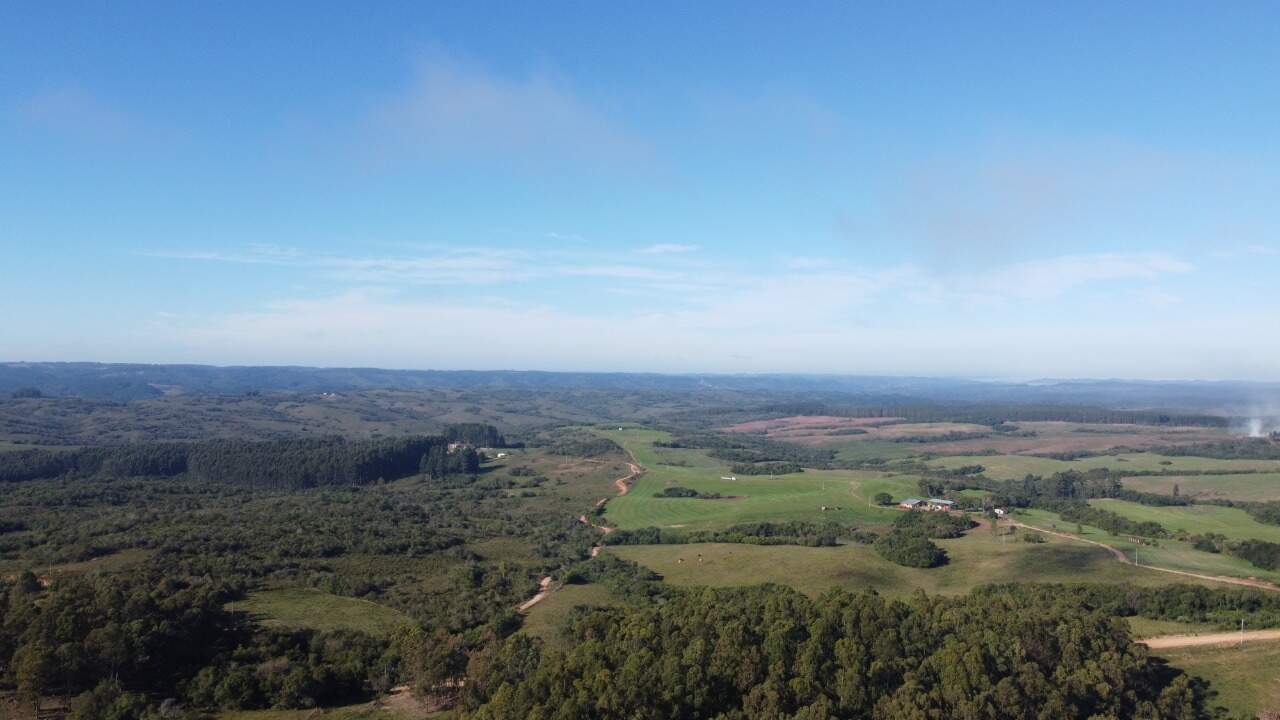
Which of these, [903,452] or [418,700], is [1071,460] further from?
[418,700]

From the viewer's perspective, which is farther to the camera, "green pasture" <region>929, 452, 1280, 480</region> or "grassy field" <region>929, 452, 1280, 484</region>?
"grassy field" <region>929, 452, 1280, 484</region>

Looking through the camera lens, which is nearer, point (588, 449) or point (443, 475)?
point (443, 475)

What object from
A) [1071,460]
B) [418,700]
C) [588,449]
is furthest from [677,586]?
[1071,460]

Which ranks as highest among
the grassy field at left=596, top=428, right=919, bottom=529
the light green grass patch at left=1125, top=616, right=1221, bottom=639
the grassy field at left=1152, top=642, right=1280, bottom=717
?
the grassy field at left=1152, top=642, right=1280, bottom=717

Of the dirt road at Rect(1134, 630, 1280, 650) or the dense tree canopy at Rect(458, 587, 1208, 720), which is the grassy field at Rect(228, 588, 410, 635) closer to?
the dense tree canopy at Rect(458, 587, 1208, 720)

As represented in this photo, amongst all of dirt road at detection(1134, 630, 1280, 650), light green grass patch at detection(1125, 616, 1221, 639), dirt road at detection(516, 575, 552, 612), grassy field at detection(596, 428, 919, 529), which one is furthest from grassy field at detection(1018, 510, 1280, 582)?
dirt road at detection(516, 575, 552, 612)

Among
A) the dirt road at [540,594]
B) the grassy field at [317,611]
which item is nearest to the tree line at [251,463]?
the dirt road at [540,594]
